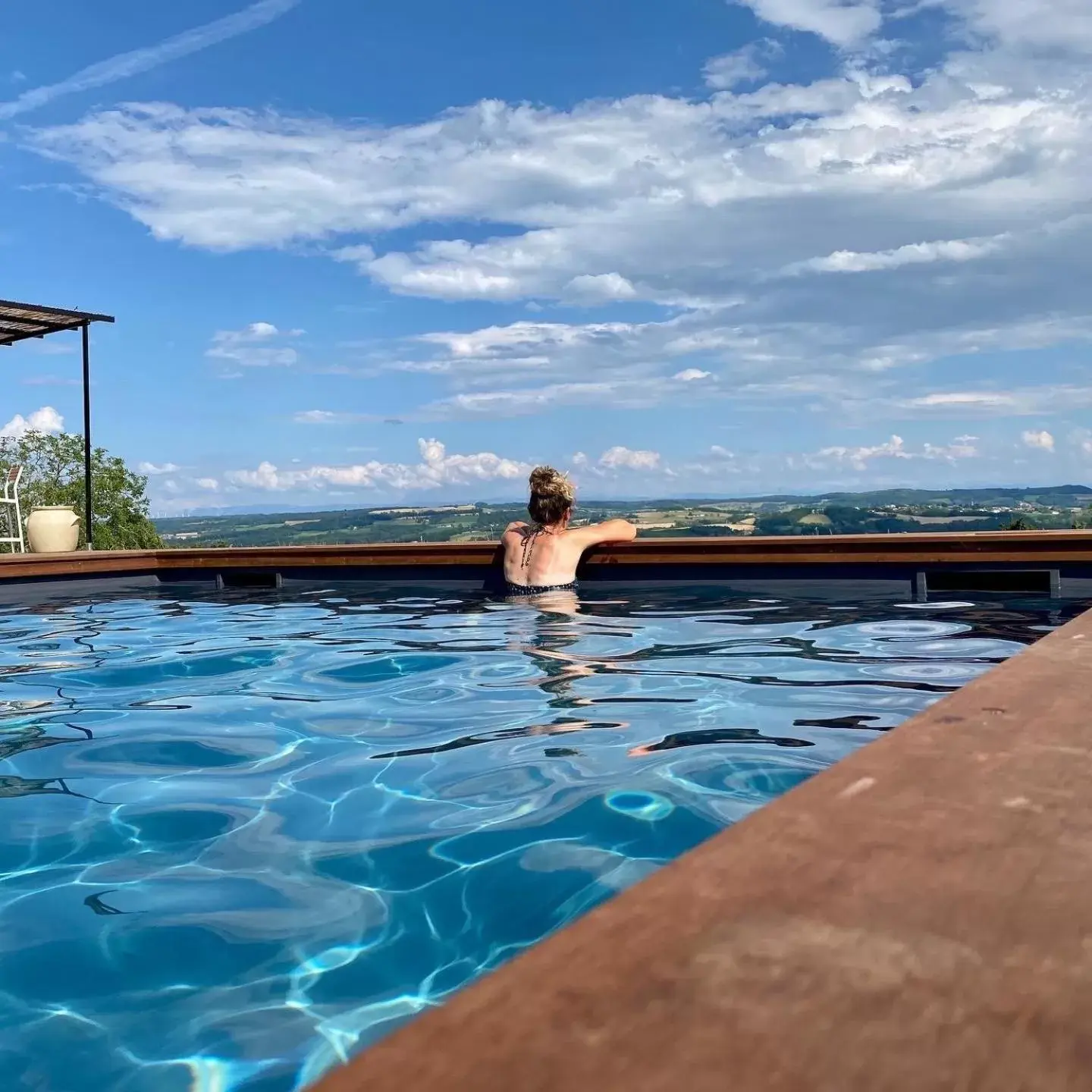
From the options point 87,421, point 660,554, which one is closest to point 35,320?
point 87,421

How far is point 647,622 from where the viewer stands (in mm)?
6168

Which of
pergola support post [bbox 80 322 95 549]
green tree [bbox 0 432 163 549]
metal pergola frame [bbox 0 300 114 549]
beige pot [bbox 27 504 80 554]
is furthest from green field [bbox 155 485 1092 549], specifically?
green tree [bbox 0 432 163 549]

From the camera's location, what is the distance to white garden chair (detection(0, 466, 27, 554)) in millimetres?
11727

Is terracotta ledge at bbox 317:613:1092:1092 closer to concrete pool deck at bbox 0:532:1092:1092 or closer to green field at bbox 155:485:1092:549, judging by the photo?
concrete pool deck at bbox 0:532:1092:1092

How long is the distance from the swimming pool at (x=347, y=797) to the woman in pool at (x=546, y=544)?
54.5 inches

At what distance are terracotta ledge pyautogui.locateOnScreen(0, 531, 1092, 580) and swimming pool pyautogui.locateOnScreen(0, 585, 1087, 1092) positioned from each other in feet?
2.63

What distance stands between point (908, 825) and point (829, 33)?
31.4 metres

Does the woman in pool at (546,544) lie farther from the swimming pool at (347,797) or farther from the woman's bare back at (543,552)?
the swimming pool at (347,797)

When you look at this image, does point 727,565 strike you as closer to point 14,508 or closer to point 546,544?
point 546,544

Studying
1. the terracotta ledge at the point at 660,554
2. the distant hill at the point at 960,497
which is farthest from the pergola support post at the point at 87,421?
the distant hill at the point at 960,497

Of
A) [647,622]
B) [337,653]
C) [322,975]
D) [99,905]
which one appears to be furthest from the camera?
[647,622]

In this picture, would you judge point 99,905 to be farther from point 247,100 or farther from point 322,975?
point 247,100

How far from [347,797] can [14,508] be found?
37.2 feet

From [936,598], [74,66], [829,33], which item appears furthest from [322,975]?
[74,66]
